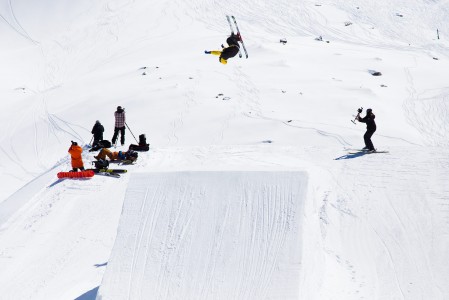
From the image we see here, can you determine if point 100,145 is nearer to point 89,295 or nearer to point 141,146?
point 141,146

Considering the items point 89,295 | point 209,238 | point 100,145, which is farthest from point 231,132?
point 209,238

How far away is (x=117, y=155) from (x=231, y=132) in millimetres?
5093

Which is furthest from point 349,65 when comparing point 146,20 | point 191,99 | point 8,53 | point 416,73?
point 8,53

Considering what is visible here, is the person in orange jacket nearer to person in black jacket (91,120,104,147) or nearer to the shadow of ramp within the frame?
person in black jacket (91,120,104,147)

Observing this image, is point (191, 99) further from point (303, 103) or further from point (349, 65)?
point (349, 65)

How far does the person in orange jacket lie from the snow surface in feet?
2.06

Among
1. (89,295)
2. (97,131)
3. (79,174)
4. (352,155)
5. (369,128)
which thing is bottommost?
(352,155)

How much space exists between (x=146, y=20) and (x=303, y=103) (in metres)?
15.5

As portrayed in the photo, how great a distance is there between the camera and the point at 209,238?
10344 millimetres

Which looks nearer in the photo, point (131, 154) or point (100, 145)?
point (131, 154)

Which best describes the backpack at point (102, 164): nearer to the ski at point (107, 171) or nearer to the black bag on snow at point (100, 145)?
the ski at point (107, 171)

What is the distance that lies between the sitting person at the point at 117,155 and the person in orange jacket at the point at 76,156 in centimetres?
56

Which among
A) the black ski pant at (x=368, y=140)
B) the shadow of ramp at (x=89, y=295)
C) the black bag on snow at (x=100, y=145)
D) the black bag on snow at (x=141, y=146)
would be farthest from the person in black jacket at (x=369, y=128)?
the shadow of ramp at (x=89, y=295)

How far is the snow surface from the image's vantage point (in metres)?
11.2
